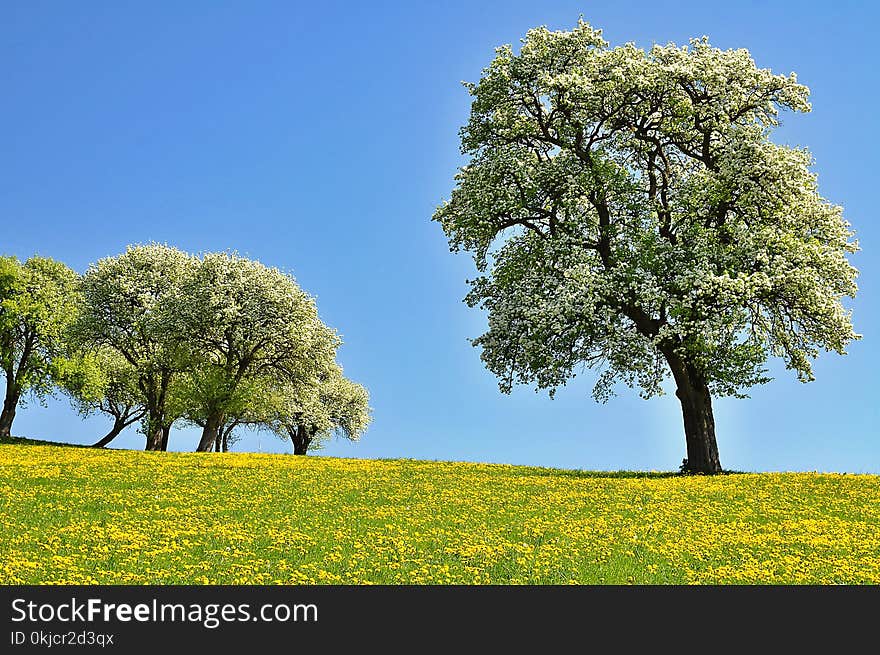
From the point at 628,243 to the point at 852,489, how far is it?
1330 cm

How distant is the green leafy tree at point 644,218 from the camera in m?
33.4

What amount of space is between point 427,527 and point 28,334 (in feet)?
164

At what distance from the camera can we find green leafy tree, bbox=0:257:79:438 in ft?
192

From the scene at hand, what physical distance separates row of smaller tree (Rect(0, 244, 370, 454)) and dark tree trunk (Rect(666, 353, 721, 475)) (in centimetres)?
2661

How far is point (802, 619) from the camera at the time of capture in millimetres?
13312

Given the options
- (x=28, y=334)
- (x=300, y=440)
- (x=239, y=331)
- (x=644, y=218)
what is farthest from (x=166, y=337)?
(x=644, y=218)

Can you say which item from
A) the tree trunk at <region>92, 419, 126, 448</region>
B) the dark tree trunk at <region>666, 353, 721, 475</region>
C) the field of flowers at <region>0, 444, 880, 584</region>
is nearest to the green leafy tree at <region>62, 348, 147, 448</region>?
the tree trunk at <region>92, 419, 126, 448</region>

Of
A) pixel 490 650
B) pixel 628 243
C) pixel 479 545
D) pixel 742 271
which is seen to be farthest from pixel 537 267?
pixel 490 650

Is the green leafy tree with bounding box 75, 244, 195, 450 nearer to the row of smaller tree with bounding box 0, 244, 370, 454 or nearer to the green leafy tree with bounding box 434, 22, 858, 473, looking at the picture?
the row of smaller tree with bounding box 0, 244, 370, 454

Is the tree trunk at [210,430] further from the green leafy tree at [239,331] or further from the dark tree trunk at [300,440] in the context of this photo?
the dark tree trunk at [300,440]

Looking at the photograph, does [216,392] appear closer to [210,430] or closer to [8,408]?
[210,430]

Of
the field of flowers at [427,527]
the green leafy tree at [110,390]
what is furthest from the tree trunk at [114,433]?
the field of flowers at [427,527]

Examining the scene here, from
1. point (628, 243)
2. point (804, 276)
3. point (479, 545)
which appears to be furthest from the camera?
point (628, 243)

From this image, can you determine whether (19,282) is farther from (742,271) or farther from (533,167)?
(742,271)
